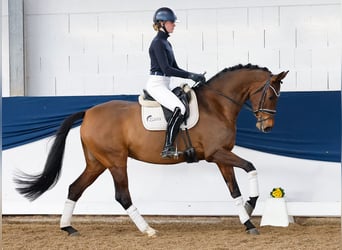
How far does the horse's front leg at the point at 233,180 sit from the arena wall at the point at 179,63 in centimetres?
87

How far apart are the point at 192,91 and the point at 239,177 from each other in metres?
1.25

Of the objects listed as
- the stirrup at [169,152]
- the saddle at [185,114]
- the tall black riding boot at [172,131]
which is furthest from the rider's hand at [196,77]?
the stirrup at [169,152]

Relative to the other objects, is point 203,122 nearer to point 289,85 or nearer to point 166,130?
point 166,130

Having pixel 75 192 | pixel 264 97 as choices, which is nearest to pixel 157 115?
pixel 264 97

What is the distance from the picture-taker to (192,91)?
4.72 m

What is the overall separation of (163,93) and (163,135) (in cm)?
38

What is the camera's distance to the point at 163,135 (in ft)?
15.4

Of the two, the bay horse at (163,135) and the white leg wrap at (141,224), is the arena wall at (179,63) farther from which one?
the white leg wrap at (141,224)

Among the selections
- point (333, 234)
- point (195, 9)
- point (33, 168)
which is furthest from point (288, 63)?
point (33, 168)

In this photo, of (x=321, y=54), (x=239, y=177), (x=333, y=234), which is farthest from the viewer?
(x=321, y=54)

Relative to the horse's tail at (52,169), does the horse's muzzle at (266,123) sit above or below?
above

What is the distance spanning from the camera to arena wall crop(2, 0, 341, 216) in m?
5.45

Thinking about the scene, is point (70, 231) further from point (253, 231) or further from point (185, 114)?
point (253, 231)

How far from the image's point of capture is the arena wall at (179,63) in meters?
5.45
